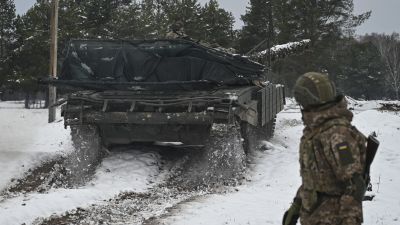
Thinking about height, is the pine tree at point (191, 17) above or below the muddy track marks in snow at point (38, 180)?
above

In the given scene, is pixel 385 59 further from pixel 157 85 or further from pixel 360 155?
pixel 360 155

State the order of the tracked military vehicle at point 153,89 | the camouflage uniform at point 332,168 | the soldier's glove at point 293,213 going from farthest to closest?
the tracked military vehicle at point 153,89
the soldier's glove at point 293,213
the camouflage uniform at point 332,168

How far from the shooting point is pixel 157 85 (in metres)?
9.82

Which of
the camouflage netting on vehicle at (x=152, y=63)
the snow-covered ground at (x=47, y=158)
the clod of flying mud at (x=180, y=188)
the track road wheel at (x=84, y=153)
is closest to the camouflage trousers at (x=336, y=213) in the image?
the clod of flying mud at (x=180, y=188)

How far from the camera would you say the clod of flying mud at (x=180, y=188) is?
20.9ft

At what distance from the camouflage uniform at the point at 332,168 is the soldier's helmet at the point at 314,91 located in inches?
2.0

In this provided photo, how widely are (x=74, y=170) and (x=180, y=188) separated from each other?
2163 millimetres

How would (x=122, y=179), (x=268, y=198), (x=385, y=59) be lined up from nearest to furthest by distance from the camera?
(x=268, y=198), (x=122, y=179), (x=385, y=59)

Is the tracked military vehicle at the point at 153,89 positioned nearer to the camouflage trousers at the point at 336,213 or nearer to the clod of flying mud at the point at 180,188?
the clod of flying mud at the point at 180,188

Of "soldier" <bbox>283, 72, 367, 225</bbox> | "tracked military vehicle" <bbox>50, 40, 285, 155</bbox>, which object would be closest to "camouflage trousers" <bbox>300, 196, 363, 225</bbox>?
"soldier" <bbox>283, 72, 367, 225</bbox>

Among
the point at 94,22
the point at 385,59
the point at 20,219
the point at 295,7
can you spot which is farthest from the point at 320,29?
the point at 20,219

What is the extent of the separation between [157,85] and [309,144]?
6.85m

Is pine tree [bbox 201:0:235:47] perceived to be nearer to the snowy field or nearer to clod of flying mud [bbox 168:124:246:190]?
the snowy field

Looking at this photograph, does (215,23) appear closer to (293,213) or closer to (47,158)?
(47,158)
